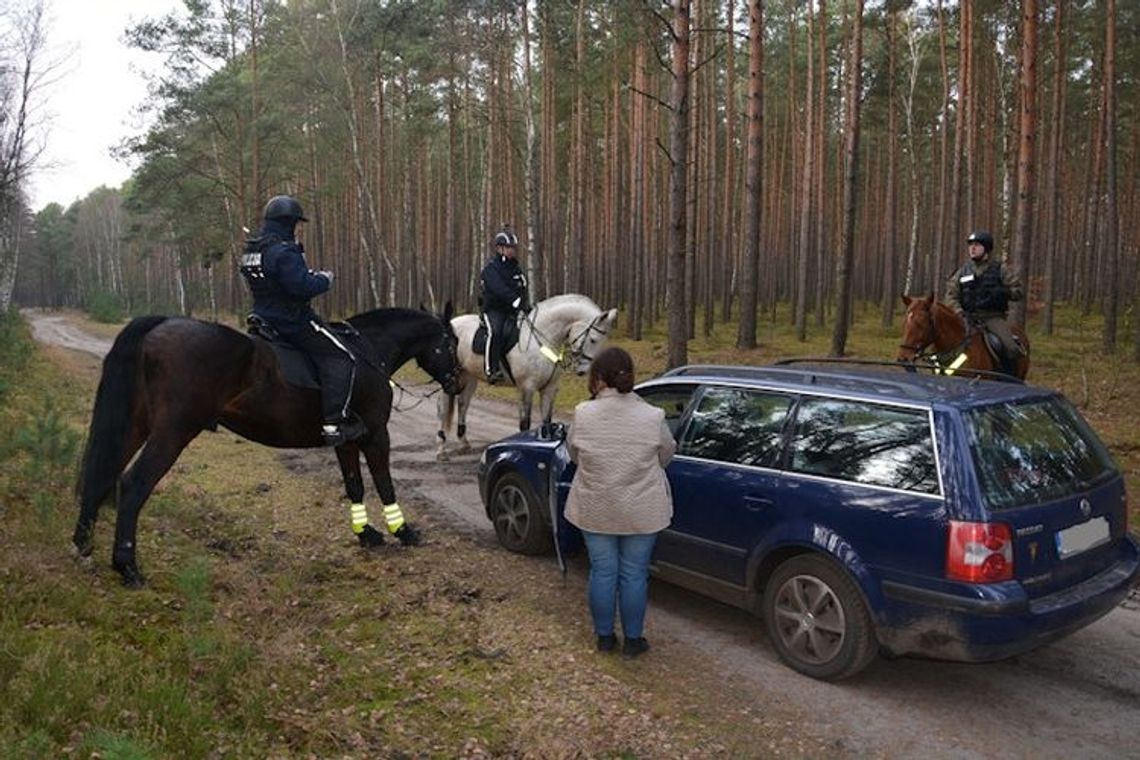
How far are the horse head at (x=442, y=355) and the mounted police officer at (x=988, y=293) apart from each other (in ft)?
21.1

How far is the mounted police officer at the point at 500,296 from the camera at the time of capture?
10688mm

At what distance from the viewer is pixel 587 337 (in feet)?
35.6

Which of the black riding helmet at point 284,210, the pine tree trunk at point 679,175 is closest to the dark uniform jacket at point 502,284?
the pine tree trunk at point 679,175

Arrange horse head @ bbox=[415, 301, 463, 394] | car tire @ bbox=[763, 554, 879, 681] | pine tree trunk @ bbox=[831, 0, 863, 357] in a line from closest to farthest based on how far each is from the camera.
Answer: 1. car tire @ bbox=[763, 554, 879, 681]
2. horse head @ bbox=[415, 301, 463, 394]
3. pine tree trunk @ bbox=[831, 0, 863, 357]

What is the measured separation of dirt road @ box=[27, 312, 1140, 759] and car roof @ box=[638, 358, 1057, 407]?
1.77 m

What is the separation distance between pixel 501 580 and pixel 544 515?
69 centimetres

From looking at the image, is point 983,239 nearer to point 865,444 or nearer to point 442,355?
point 865,444

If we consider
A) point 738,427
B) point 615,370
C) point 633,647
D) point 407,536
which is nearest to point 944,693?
point 633,647

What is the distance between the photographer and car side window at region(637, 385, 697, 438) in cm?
573

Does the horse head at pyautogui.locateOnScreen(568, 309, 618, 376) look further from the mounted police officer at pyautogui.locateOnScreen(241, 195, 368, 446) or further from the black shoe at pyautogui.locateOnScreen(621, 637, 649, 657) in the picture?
the black shoe at pyautogui.locateOnScreen(621, 637, 649, 657)

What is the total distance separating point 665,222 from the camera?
32.8 m

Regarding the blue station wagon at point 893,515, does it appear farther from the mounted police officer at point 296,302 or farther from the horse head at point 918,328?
the horse head at point 918,328

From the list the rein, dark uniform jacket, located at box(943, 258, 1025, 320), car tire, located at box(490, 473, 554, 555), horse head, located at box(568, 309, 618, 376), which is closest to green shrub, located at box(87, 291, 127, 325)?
the rein

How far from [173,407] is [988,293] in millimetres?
9086
